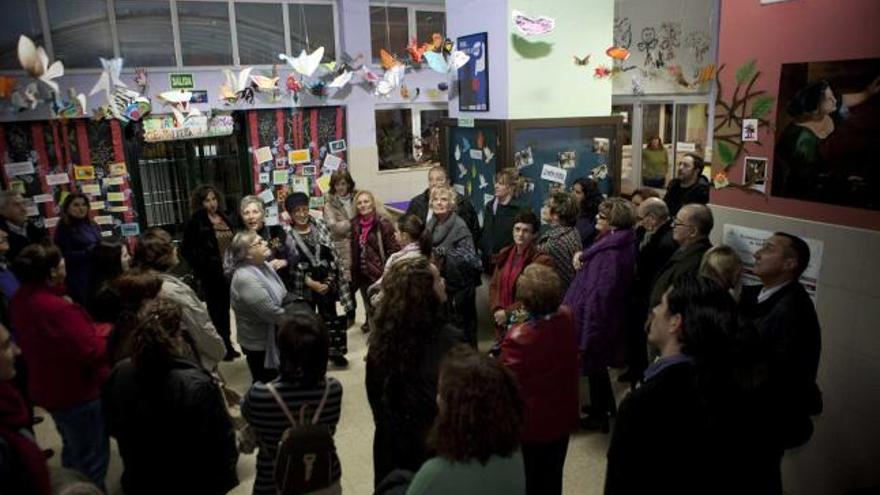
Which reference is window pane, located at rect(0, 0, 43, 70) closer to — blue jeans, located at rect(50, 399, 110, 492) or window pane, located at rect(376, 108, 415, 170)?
window pane, located at rect(376, 108, 415, 170)

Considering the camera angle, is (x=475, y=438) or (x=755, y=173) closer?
(x=475, y=438)

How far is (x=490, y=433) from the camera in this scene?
162 cm

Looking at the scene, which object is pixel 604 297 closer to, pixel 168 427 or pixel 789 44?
pixel 789 44

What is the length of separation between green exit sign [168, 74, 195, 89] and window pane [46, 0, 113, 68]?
2.44 ft

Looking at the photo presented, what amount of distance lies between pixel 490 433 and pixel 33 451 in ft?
4.81

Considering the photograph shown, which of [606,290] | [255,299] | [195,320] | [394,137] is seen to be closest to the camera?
[195,320]

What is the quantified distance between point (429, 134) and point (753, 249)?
19.8ft

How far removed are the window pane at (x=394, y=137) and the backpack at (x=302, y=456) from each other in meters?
6.67

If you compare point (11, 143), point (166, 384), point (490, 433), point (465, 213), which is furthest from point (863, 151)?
point (11, 143)

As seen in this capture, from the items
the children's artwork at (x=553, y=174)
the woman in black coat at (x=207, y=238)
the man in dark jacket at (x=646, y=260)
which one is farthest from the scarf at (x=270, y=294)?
the children's artwork at (x=553, y=174)

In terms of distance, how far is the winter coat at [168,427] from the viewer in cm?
220

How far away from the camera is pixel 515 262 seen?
12.9 feet

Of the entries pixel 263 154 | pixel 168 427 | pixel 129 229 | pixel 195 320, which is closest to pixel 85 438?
pixel 195 320

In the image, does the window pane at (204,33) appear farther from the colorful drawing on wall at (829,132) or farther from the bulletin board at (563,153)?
the colorful drawing on wall at (829,132)
